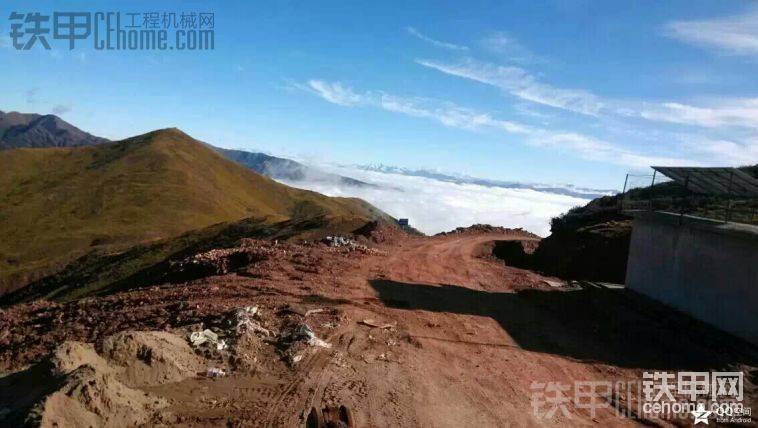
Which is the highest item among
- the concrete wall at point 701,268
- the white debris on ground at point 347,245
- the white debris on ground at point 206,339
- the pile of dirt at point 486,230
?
the concrete wall at point 701,268

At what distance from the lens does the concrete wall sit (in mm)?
13086

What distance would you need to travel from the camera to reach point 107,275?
45.5m

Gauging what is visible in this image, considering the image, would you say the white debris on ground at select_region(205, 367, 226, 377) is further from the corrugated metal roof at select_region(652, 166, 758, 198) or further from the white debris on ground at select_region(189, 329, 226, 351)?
the corrugated metal roof at select_region(652, 166, 758, 198)

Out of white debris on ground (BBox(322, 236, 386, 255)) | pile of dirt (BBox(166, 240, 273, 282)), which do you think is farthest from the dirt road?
white debris on ground (BBox(322, 236, 386, 255))

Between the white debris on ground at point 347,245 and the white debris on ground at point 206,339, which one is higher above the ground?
the white debris on ground at point 206,339

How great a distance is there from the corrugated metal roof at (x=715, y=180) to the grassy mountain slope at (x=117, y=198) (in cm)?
3868

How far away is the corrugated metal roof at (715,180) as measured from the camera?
609 inches

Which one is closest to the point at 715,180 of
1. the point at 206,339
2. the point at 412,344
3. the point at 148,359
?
the point at 412,344

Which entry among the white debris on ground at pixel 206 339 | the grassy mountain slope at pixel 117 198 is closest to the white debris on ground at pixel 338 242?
the white debris on ground at pixel 206 339

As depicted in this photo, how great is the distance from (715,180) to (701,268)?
3.38m

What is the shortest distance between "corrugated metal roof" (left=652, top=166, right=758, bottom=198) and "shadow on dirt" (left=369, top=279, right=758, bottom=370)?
4050mm

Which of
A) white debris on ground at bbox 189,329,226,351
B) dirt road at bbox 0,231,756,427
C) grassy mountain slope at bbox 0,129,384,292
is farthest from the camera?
grassy mountain slope at bbox 0,129,384,292

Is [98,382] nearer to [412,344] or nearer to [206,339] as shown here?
[206,339]

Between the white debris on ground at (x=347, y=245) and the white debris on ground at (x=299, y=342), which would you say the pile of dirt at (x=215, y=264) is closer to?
the white debris on ground at (x=347, y=245)
